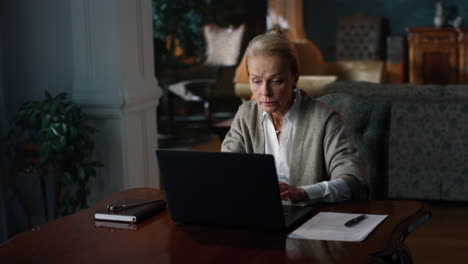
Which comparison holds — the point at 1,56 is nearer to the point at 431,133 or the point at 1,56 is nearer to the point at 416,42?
the point at 431,133

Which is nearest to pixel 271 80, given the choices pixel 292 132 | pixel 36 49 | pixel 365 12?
pixel 292 132

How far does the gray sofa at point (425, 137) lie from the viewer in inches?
166

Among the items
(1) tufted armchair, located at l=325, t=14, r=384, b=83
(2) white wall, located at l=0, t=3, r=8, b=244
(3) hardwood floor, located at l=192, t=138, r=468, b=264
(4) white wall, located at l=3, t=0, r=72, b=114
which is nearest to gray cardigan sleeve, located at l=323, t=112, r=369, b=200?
(3) hardwood floor, located at l=192, t=138, r=468, b=264

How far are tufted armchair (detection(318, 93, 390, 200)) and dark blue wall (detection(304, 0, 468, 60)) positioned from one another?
25.7 ft

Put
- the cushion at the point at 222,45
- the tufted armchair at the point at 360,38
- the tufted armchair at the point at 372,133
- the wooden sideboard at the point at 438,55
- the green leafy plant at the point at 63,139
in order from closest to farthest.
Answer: the tufted armchair at the point at 372,133 → the green leafy plant at the point at 63,139 → the cushion at the point at 222,45 → the wooden sideboard at the point at 438,55 → the tufted armchair at the point at 360,38

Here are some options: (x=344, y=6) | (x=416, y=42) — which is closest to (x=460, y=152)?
(x=416, y=42)

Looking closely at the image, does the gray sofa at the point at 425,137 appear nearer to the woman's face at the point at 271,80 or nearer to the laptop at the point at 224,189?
the woman's face at the point at 271,80

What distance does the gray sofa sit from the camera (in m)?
4.21

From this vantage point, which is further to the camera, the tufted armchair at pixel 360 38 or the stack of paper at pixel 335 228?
the tufted armchair at pixel 360 38

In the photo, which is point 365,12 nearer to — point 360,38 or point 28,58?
point 360,38

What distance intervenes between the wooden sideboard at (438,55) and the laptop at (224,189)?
8.42 meters

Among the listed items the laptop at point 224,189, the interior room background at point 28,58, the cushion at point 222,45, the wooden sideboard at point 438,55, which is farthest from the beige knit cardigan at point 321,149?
the wooden sideboard at point 438,55

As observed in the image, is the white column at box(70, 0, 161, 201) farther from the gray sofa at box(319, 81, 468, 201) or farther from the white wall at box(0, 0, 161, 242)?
the gray sofa at box(319, 81, 468, 201)

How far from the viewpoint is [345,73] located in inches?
282
